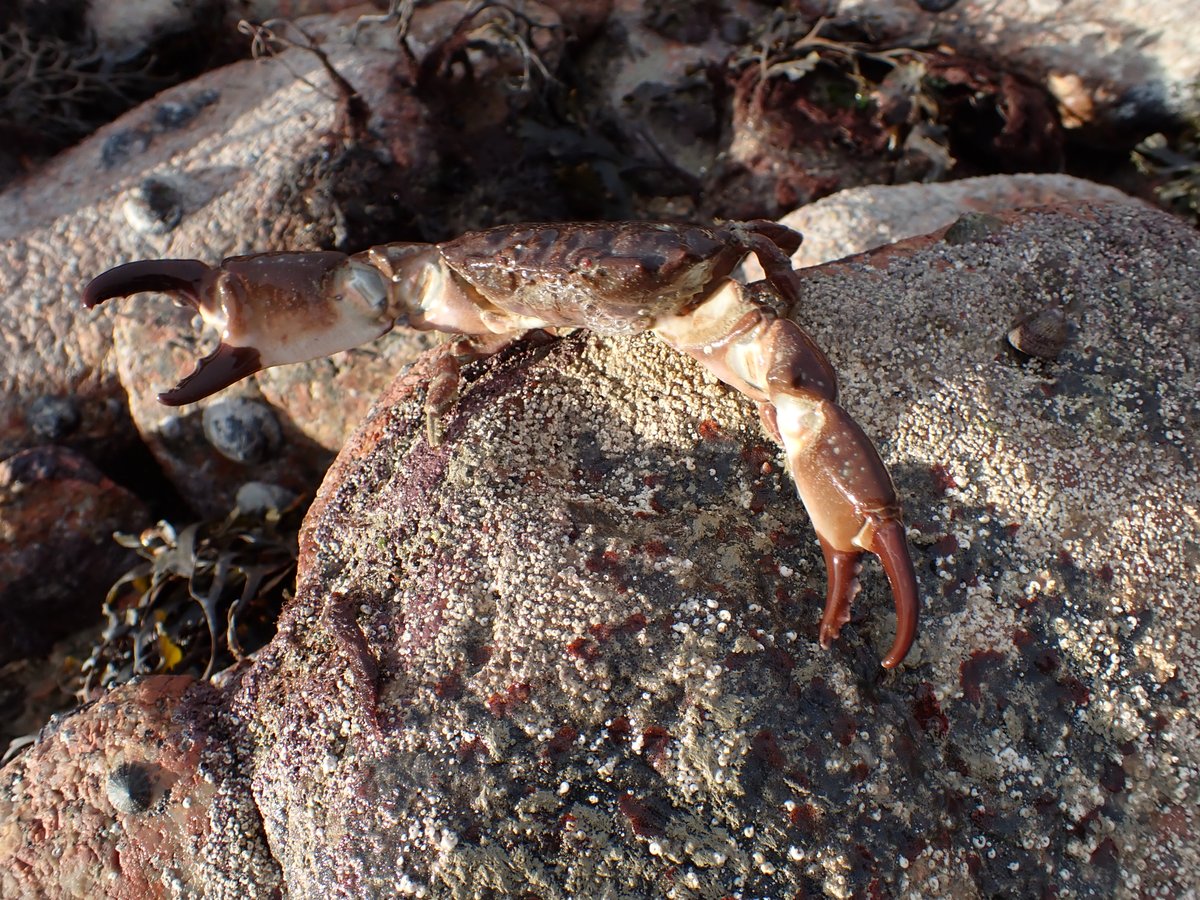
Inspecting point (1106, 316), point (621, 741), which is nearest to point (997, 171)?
point (1106, 316)

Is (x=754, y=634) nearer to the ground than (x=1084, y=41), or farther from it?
nearer to the ground

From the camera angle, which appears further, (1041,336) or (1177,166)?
(1177,166)

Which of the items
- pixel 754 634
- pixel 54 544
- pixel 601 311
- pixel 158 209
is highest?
pixel 601 311

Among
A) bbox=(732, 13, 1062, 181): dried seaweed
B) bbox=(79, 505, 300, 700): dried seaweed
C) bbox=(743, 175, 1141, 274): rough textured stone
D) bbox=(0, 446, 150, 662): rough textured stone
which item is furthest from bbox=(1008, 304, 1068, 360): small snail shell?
bbox=(0, 446, 150, 662): rough textured stone

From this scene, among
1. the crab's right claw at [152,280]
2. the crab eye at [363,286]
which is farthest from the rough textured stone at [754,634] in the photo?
the crab's right claw at [152,280]

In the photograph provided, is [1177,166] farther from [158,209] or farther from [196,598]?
[158,209]

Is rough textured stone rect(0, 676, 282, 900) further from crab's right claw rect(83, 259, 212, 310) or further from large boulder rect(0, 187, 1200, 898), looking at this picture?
crab's right claw rect(83, 259, 212, 310)

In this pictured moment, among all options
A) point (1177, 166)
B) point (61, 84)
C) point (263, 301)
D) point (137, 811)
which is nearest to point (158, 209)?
point (61, 84)
